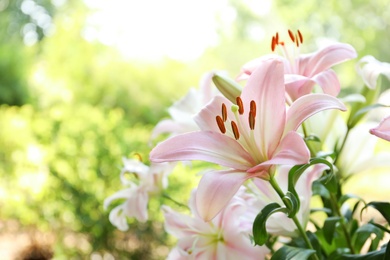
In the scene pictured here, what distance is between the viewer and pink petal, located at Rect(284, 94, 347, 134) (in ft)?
1.15

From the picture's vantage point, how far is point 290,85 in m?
0.40

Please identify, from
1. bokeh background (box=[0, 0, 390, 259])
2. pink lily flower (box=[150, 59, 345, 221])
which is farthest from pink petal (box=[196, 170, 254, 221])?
bokeh background (box=[0, 0, 390, 259])

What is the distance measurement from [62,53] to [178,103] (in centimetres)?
435

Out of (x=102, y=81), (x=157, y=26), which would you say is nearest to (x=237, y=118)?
(x=102, y=81)

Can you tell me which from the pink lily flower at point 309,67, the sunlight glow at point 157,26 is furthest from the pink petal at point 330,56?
the sunlight glow at point 157,26

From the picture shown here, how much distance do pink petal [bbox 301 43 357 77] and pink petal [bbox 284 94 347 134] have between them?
7 cm

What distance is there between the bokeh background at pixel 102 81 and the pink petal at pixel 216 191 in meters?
0.28

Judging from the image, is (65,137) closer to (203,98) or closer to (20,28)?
(203,98)

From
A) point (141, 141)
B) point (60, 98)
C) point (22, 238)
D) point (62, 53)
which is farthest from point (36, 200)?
point (62, 53)

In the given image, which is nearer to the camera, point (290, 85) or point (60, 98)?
point (290, 85)

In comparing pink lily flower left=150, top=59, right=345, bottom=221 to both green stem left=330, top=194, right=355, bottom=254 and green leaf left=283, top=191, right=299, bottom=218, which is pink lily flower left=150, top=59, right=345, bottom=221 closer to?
green leaf left=283, top=191, right=299, bottom=218

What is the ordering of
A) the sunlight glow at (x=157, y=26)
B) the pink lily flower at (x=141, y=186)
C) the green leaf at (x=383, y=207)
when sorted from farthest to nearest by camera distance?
the sunlight glow at (x=157, y=26) < the pink lily flower at (x=141, y=186) < the green leaf at (x=383, y=207)

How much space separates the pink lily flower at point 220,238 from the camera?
45cm

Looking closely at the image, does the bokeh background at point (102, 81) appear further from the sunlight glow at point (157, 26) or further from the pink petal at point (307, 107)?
the pink petal at point (307, 107)
